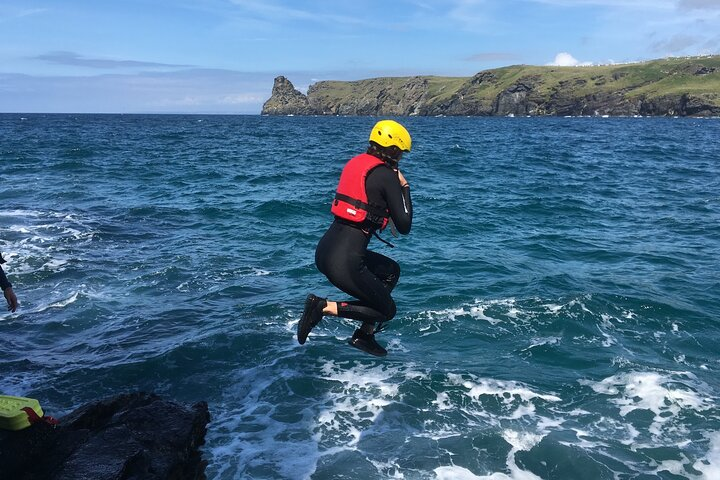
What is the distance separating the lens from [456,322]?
1543 centimetres

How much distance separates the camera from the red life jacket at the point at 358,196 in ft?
22.7

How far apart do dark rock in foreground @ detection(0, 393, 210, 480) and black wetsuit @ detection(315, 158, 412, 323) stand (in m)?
3.18

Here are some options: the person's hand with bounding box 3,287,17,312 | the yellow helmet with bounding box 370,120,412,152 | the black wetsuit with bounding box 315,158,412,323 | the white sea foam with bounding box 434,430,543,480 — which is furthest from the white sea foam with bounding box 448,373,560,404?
the person's hand with bounding box 3,287,17,312

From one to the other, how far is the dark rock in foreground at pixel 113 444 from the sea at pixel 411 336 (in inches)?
38.4

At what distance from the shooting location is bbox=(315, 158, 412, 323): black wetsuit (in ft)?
22.5

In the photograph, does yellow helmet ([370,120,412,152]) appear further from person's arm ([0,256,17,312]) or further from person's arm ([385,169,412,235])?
person's arm ([0,256,17,312])

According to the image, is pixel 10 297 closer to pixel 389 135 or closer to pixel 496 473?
pixel 389 135

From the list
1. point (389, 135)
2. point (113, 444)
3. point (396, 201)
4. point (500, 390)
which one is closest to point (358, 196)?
point (396, 201)

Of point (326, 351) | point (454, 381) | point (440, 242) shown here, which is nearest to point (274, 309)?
point (326, 351)

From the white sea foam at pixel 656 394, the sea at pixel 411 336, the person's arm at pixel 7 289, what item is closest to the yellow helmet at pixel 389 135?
the sea at pixel 411 336

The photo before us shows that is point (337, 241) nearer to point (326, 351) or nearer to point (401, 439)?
point (401, 439)

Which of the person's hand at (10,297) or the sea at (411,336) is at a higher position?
the person's hand at (10,297)

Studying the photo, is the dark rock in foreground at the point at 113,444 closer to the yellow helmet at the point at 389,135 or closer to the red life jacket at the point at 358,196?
the red life jacket at the point at 358,196

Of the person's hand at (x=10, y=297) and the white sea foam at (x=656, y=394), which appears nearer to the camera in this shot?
the person's hand at (x=10, y=297)
